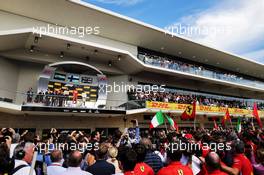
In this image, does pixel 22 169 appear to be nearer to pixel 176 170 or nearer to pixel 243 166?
pixel 176 170

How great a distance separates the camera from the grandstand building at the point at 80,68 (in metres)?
14.5

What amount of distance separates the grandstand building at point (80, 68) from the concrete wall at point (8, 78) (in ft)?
0.23

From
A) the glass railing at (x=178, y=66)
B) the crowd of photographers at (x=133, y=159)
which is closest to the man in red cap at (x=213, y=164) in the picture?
the crowd of photographers at (x=133, y=159)

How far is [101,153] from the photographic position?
138 inches

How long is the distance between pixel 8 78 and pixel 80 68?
5.13 metres

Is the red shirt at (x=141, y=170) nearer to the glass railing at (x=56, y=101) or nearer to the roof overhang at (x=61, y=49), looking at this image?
the glass railing at (x=56, y=101)

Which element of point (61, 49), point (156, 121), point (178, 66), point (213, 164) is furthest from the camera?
point (178, 66)

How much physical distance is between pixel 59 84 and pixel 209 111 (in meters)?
14.9

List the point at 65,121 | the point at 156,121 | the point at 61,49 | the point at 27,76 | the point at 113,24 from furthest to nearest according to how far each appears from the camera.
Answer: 1. the point at 113,24
2. the point at 27,76
3. the point at 65,121
4. the point at 61,49
5. the point at 156,121

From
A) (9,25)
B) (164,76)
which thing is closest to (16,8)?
(9,25)

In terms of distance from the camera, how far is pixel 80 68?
56.3 ft

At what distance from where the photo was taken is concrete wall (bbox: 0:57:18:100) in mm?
14687

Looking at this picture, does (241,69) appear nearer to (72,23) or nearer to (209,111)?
(209,111)

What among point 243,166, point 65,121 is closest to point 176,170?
point 243,166
